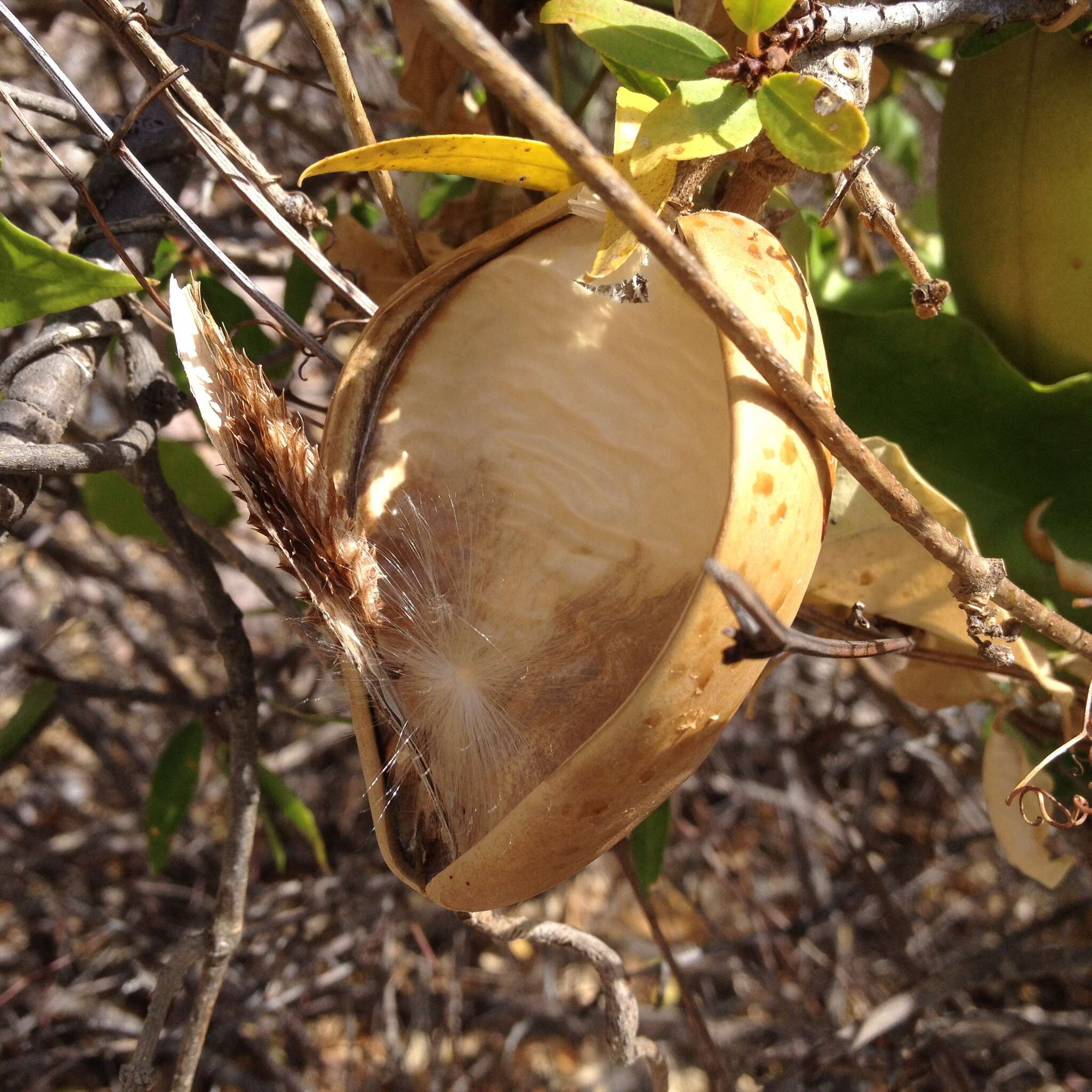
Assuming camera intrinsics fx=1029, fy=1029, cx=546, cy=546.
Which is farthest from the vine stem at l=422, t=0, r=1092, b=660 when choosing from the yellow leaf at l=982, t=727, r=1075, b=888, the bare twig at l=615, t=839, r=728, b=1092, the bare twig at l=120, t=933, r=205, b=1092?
the bare twig at l=120, t=933, r=205, b=1092

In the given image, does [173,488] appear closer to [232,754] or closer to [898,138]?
[232,754]

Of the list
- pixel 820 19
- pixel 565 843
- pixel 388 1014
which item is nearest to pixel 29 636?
pixel 388 1014

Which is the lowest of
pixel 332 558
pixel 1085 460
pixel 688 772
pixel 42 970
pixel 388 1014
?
pixel 388 1014

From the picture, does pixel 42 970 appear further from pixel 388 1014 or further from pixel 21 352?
pixel 21 352

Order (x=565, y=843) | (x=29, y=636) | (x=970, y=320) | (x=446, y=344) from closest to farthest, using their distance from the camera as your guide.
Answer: (x=565, y=843) → (x=446, y=344) → (x=970, y=320) → (x=29, y=636)

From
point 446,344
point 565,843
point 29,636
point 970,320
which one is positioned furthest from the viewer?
point 29,636

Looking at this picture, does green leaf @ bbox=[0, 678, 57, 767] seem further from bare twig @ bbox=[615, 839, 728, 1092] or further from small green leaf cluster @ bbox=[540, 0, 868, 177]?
small green leaf cluster @ bbox=[540, 0, 868, 177]

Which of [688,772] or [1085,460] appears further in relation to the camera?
[1085,460]

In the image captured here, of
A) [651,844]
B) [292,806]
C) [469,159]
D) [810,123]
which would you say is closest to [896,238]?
[810,123]
